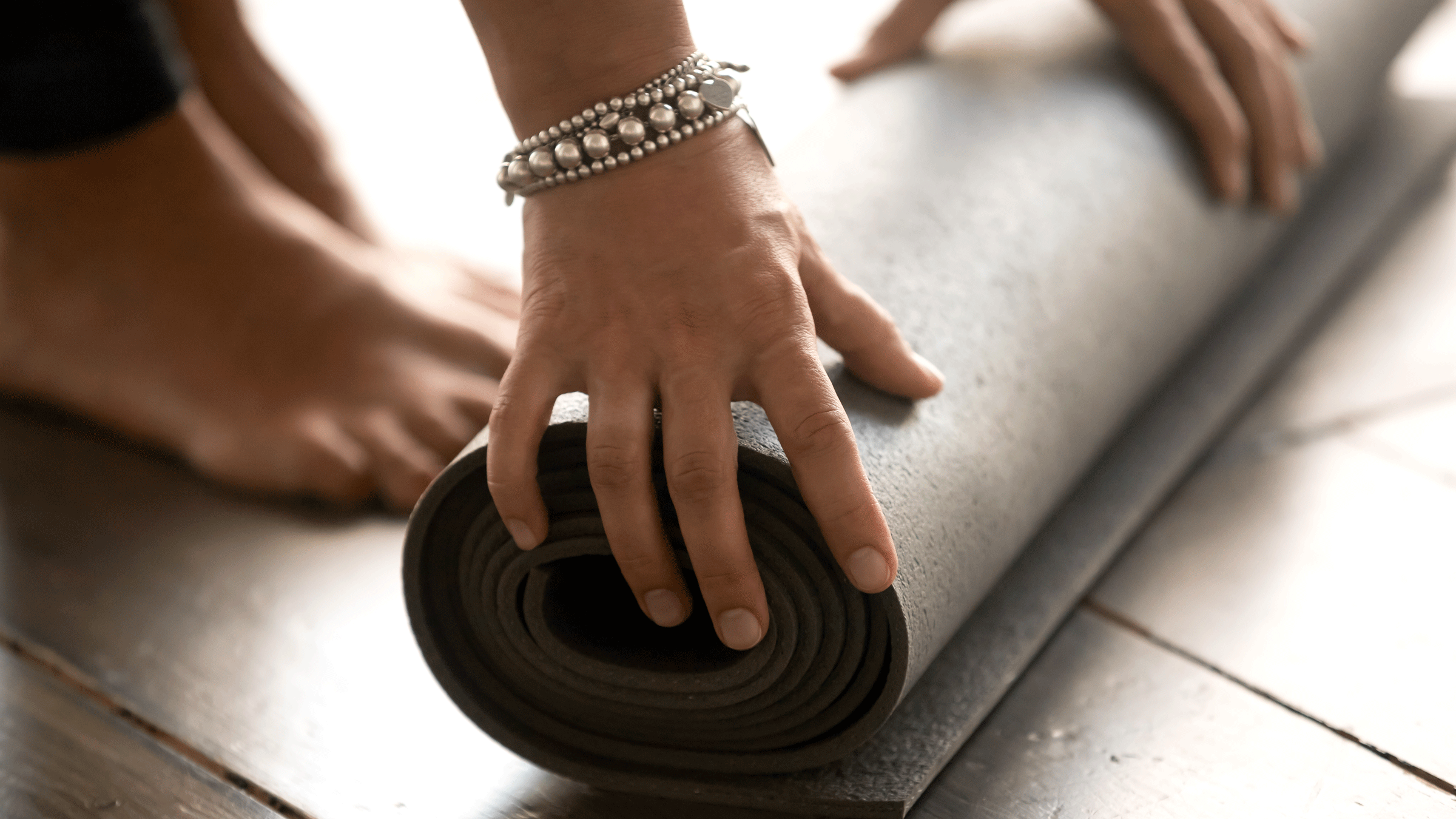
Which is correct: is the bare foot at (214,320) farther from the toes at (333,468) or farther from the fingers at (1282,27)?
the fingers at (1282,27)

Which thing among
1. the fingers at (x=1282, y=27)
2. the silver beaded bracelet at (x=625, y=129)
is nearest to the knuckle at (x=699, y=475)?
the silver beaded bracelet at (x=625, y=129)

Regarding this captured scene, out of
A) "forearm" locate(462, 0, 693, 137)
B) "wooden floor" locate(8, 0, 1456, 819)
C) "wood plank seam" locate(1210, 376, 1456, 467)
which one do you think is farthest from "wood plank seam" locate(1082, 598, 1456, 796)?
"forearm" locate(462, 0, 693, 137)

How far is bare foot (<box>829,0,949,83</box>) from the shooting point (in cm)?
128

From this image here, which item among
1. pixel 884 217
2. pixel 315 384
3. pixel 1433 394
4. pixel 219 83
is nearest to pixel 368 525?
pixel 315 384

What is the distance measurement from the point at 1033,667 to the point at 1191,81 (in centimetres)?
63

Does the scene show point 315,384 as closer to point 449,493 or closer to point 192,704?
point 192,704

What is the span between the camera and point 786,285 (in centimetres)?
73

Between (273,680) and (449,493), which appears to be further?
(273,680)

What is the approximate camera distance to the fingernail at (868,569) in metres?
0.71

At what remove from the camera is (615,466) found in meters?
0.71

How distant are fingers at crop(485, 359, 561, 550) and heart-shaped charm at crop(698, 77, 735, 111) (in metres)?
0.22

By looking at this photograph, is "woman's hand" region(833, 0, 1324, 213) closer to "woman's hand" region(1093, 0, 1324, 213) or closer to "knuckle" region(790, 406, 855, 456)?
"woman's hand" region(1093, 0, 1324, 213)

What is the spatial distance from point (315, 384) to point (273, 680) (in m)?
0.39

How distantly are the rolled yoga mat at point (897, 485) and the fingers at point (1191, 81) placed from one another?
1.1 inches
